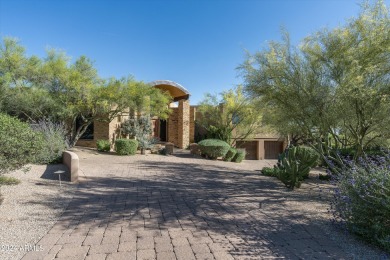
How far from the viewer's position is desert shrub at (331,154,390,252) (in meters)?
3.29

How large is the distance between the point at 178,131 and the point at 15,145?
50.1 ft

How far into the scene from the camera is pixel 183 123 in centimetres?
1925

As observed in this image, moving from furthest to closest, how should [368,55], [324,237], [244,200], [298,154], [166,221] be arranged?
[298,154]
[244,200]
[368,55]
[166,221]
[324,237]

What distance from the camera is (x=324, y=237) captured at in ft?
12.0

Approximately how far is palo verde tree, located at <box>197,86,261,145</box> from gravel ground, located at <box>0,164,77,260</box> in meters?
12.5

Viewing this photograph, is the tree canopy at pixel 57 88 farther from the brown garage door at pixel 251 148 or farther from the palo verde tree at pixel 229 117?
the brown garage door at pixel 251 148

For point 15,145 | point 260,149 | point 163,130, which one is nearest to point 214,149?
point 163,130

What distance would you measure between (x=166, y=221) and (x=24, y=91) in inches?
488

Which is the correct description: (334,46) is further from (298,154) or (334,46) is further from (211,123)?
(211,123)

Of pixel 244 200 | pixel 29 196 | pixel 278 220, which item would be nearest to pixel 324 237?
pixel 278 220

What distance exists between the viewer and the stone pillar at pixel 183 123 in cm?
1931

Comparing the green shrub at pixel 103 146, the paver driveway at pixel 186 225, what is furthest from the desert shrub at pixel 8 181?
the green shrub at pixel 103 146

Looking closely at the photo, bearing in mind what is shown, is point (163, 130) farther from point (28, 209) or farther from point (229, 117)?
point (28, 209)

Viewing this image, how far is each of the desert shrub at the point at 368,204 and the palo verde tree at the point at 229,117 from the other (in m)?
14.0
